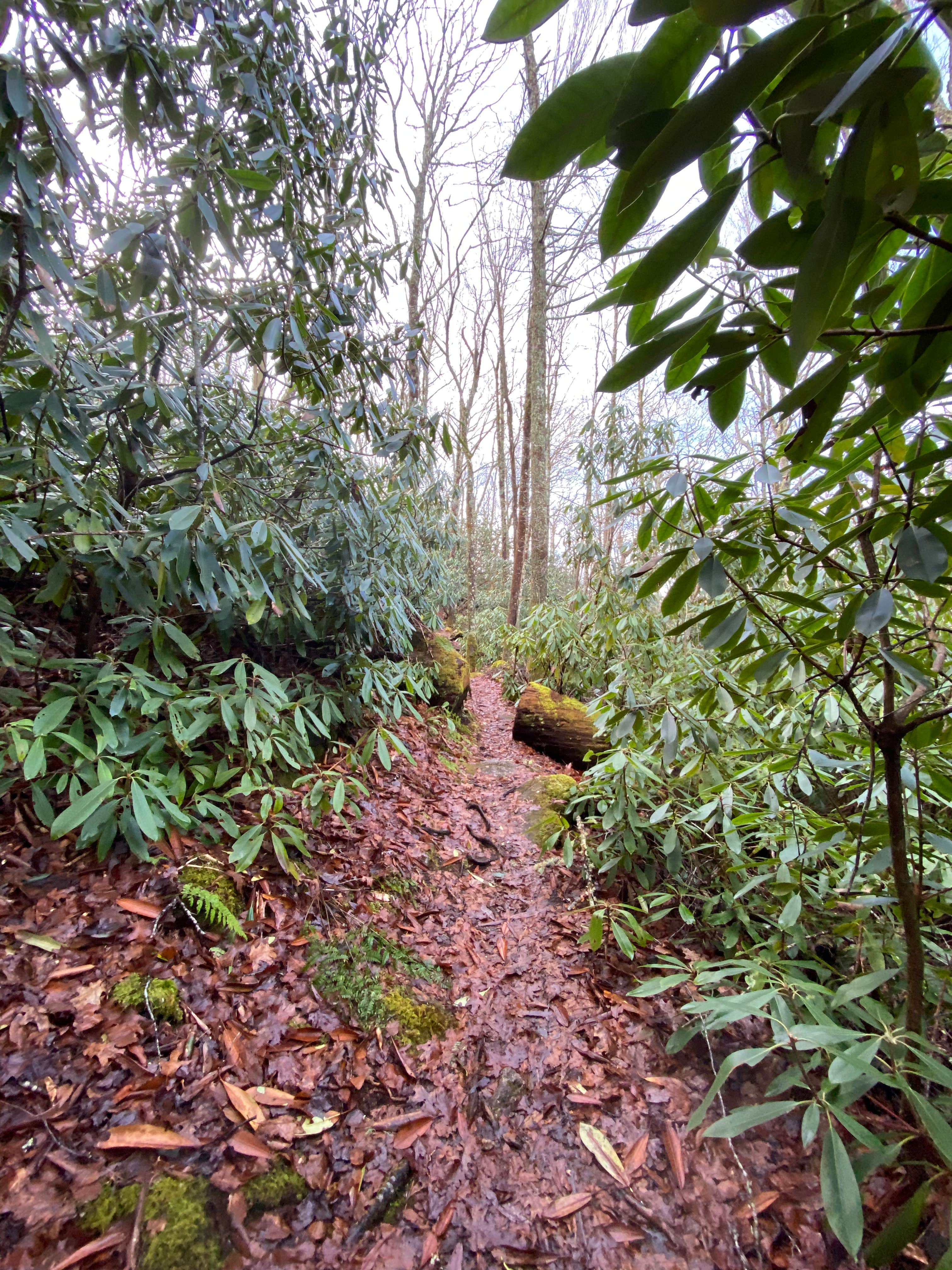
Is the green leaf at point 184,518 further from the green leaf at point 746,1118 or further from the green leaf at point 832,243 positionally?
the green leaf at point 746,1118

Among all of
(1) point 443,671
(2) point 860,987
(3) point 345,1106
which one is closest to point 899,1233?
(2) point 860,987

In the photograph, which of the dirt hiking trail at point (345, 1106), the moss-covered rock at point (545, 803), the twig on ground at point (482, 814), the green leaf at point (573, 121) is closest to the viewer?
the green leaf at point (573, 121)

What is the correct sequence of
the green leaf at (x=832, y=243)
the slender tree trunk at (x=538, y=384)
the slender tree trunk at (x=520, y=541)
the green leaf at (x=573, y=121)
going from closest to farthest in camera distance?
the green leaf at (x=832, y=243) → the green leaf at (x=573, y=121) → the slender tree trunk at (x=538, y=384) → the slender tree trunk at (x=520, y=541)

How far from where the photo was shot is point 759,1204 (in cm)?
101

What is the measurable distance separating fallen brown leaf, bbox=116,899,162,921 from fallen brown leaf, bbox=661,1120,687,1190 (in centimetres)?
146

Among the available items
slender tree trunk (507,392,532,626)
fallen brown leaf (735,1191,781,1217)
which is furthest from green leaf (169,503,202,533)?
slender tree trunk (507,392,532,626)

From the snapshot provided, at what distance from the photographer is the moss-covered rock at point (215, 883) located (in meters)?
1.40

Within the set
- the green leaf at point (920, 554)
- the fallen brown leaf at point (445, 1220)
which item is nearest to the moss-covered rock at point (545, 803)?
the fallen brown leaf at point (445, 1220)

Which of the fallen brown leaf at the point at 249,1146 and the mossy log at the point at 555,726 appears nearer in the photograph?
the fallen brown leaf at the point at 249,1146

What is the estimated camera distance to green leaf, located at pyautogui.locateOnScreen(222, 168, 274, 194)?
1162 millimetres

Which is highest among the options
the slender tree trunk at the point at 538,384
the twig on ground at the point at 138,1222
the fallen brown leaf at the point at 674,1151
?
the slender tree trunk at the point at 538,384

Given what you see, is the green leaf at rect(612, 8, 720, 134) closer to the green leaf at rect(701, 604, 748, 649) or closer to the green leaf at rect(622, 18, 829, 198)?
the green leaf at rect(622, 18, 829, 198)

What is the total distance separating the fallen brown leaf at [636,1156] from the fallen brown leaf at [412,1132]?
481 mm

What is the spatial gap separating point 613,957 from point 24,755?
1941mm
